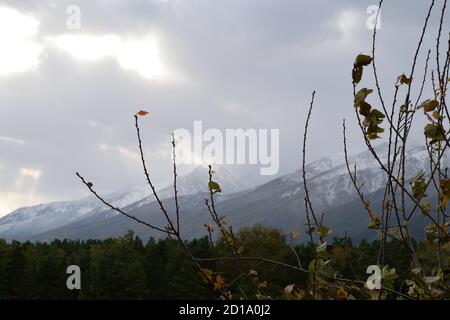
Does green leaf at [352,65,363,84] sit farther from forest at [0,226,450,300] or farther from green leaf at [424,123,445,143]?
forest at [0,226,450,300]

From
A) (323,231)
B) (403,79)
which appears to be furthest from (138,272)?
(403,79)

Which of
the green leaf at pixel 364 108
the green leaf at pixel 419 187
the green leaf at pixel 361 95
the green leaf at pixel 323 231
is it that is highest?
the green leaf at pixel 361 95

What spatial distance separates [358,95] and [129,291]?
5206 cm

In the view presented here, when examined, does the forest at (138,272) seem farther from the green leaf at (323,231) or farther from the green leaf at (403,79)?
the green leaf at (403,79)

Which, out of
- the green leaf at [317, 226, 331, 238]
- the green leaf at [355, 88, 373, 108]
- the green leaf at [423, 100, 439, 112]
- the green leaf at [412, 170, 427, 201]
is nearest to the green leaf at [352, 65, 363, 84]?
the green leaf at [355, 88, 373, 108]

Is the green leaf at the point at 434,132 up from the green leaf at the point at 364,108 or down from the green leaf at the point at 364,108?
down

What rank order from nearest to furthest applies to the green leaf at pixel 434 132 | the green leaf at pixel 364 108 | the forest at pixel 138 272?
the green leaf at pixel 434 132, the green leaf at pixel 364 108, the forest at pixel 138 272

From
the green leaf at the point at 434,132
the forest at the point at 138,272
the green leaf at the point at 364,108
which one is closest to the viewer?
the green leaf at the point at 434,132

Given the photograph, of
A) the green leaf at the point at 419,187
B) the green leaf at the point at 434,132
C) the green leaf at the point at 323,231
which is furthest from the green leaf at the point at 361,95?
the green leaf at the point at 323,231

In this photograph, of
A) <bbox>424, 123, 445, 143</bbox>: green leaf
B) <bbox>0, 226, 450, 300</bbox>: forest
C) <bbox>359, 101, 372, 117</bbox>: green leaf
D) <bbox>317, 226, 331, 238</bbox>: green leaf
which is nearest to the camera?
<bbox>424, 123, 445, 143</bbox>: green leaf

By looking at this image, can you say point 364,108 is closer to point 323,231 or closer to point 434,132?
point 434,132

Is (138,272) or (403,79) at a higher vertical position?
(403,79)

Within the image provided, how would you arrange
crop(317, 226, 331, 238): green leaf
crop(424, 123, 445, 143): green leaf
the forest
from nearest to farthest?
crop(424, 123, 445, 143): green leaf
crop(317, 226, 331, 238): green leaf
the forest
